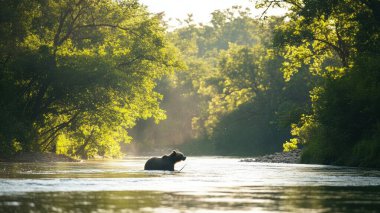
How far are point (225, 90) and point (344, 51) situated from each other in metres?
59.6

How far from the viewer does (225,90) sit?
12912 cm

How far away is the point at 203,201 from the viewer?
69.3 feet

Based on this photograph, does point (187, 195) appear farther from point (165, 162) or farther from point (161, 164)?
point (161, 164)

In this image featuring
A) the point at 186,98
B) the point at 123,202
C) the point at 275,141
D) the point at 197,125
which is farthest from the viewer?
the point at 186,98

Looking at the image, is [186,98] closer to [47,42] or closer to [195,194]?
[47,42]

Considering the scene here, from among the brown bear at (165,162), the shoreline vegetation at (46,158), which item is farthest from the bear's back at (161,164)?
the shoreline vegetation at (46,158)

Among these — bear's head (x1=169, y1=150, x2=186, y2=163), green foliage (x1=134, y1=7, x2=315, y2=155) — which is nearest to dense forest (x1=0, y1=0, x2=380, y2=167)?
bear's head (x1=169, y1=150, x2=186, y2=163)

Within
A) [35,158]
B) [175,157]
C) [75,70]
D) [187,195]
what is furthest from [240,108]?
[187,195]

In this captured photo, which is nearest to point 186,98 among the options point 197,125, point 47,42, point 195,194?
point 197,125

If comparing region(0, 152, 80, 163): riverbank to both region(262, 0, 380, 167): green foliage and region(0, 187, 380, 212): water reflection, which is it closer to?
region(262, 0, 380, 167): green foliage

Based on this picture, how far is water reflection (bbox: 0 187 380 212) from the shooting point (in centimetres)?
1916

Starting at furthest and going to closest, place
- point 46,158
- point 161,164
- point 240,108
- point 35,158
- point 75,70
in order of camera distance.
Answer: point 240,108 → point 75,70 → point 46,158 → point 35,158 → point 161,164

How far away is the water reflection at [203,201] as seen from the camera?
19.2 metres

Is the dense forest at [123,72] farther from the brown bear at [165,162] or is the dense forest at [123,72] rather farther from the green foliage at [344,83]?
the brown bear at [165,162]
